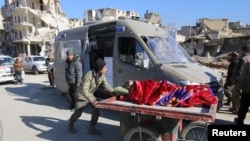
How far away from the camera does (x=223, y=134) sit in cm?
393

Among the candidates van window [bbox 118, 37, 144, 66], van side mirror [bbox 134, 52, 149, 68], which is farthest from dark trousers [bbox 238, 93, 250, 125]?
van window [bbox 118, 37, 144, 66]

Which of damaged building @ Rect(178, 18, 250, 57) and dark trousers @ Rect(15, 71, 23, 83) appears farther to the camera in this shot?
damaged building @ Rect(178, 18, 250, 57)

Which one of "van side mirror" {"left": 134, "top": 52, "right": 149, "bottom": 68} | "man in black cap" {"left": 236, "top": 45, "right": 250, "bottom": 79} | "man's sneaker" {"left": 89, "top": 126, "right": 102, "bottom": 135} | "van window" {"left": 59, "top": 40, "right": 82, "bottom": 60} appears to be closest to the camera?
"man's sneaker" {"left": 89, "top": 126, "right": 102, "bottom": 135}

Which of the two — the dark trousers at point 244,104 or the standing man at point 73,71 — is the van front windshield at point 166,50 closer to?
the dark trousers at point 244,104

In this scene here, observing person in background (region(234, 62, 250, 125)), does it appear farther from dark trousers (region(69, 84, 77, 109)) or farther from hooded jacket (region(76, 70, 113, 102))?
dark trousers (region(69, 84, 77, 109))

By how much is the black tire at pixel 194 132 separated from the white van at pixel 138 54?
1497 mm

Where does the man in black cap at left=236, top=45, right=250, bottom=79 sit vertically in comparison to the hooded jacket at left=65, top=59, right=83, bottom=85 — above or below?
above

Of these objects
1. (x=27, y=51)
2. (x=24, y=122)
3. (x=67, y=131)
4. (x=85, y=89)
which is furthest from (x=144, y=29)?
(x=27, y=51)

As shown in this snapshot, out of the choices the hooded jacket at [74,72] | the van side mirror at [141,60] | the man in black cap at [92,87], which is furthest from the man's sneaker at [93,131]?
the hooded jacket at [74,72]

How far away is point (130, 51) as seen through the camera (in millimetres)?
7781

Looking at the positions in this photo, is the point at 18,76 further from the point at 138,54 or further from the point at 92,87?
the point at 92,87

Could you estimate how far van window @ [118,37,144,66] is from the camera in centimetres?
743

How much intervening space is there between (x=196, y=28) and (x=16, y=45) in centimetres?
4083

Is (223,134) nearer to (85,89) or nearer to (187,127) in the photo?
(187,127)
